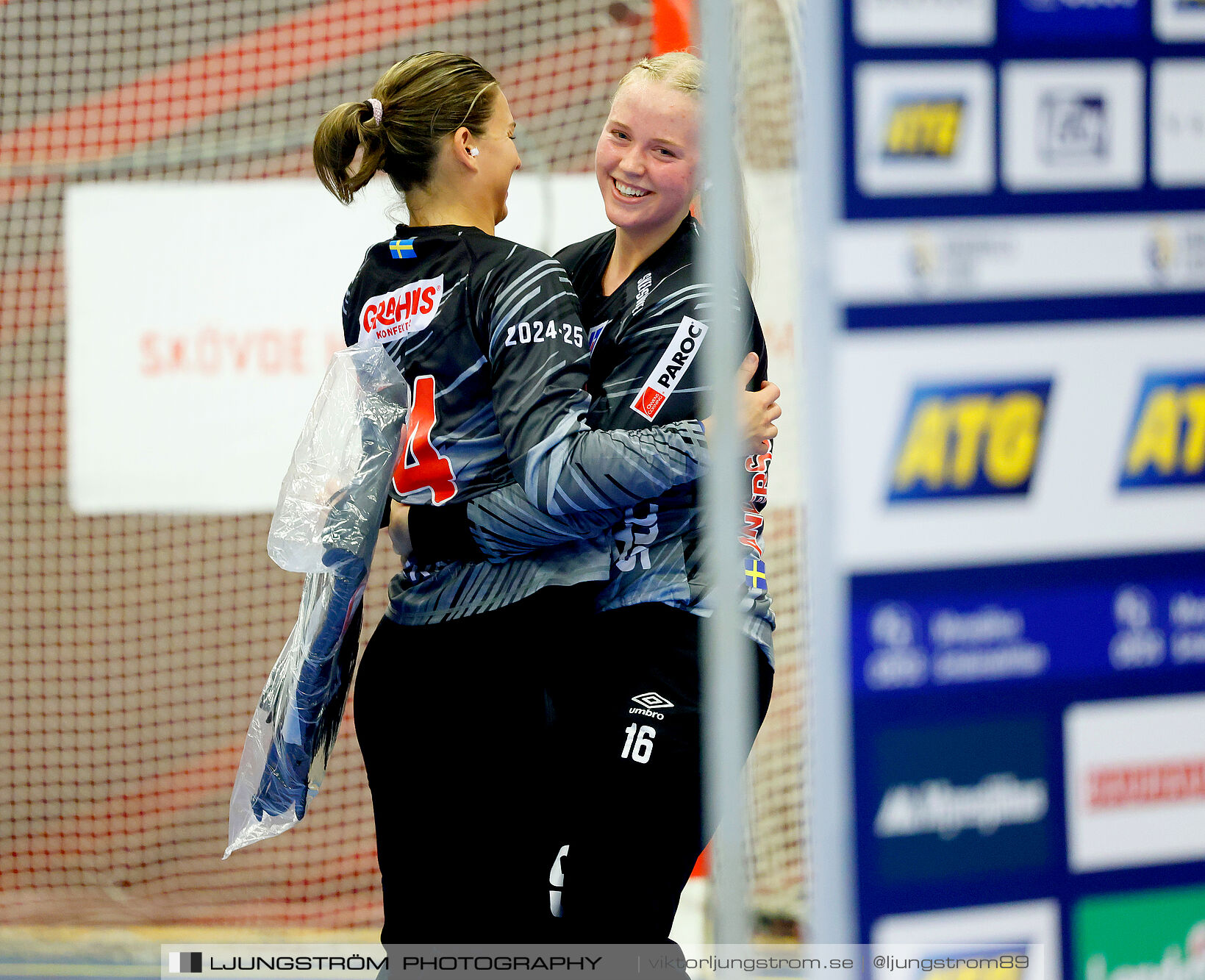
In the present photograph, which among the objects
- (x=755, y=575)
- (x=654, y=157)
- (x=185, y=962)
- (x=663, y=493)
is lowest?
(x=185, y=962)

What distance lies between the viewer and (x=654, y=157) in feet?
5.73

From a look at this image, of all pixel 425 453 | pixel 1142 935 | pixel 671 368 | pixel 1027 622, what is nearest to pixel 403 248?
pixel 425 453

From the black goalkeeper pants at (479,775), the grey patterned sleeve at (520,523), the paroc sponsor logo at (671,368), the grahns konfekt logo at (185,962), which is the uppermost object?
the paroc sponsor logo at (671,368)

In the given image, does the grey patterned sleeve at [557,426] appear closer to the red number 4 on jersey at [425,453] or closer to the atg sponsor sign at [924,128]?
the red number 4 on jersey at [425,453]

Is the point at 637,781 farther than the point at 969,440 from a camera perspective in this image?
Yes

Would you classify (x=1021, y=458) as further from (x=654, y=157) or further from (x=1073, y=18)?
(x=654, y=157)

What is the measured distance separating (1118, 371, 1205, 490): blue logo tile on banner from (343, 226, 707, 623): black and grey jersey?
0.70 meters

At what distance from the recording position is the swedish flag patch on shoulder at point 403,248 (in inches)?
68.3

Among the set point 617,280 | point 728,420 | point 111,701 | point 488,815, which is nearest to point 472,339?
point 617,280

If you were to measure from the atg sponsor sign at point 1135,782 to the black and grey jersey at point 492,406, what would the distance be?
2.39ft

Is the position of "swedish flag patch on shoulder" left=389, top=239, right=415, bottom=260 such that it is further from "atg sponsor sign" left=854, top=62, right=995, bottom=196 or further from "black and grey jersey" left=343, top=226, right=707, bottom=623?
"atg sponsor sign" left=854, top=62, right=995, bottom=196

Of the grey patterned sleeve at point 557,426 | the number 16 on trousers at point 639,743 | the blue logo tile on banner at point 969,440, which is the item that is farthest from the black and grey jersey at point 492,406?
the blue logo tile on banner at point 969,440

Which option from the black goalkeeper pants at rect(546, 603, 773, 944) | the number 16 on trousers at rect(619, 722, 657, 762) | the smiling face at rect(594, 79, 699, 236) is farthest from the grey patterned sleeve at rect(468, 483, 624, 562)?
the smiling face at rect(594, 79, 699, 236)

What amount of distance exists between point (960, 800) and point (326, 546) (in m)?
1.06
